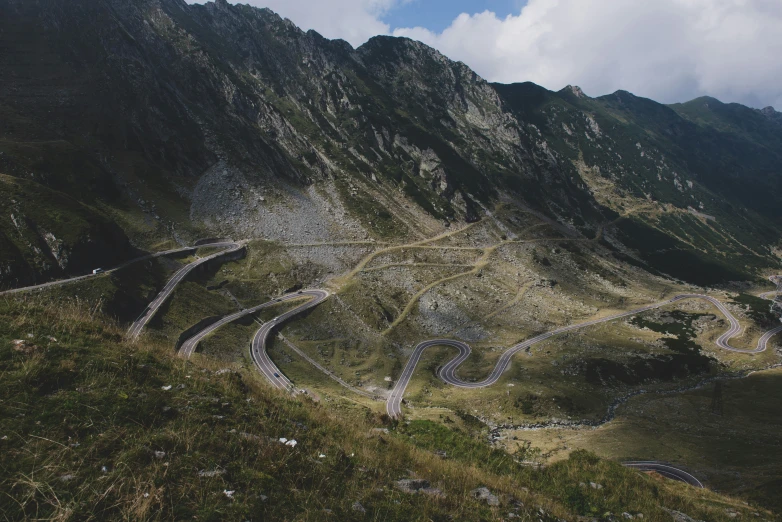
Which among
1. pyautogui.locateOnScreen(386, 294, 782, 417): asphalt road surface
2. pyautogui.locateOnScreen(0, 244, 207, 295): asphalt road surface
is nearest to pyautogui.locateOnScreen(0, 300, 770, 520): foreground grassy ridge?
pyautogui.locateOnScreen(386, 294, 782, 417): asphalt road surface

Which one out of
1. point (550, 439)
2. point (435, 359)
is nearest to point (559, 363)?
point (435, 359)

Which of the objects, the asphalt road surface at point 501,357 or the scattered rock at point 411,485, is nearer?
the scattered rock at point 411,485

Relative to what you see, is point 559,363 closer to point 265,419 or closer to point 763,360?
point 763,360

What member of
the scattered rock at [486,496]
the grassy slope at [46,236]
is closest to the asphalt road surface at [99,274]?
the grassy slope at [46,236]

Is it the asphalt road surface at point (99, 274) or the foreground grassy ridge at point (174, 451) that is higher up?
the foreground grassy ridge at point (174, 451)

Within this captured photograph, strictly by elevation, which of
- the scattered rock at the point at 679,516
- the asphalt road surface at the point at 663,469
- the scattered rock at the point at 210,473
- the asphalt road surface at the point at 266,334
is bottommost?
the asphalt road surface at the point at 266,334

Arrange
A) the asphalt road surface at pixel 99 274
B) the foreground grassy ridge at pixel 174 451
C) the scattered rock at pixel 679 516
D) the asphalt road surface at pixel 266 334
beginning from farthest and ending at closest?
the asphalt road surface at pixel 266 334 → the asphalt road surface at pixel 99 274 → the scattered rock at pixel 679 516 → the foreground grassy ridge at pixel 174 451

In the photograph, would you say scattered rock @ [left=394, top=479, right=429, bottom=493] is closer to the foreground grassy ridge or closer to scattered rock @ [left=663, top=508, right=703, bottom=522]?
the foreground grassy ridge

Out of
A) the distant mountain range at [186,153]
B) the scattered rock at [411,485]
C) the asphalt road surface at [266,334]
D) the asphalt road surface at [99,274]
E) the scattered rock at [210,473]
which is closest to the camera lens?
the scattered rock at [210,473]

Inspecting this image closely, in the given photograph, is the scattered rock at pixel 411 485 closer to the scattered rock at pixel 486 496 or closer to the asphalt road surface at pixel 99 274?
the scattered rock at pixel 486 496
